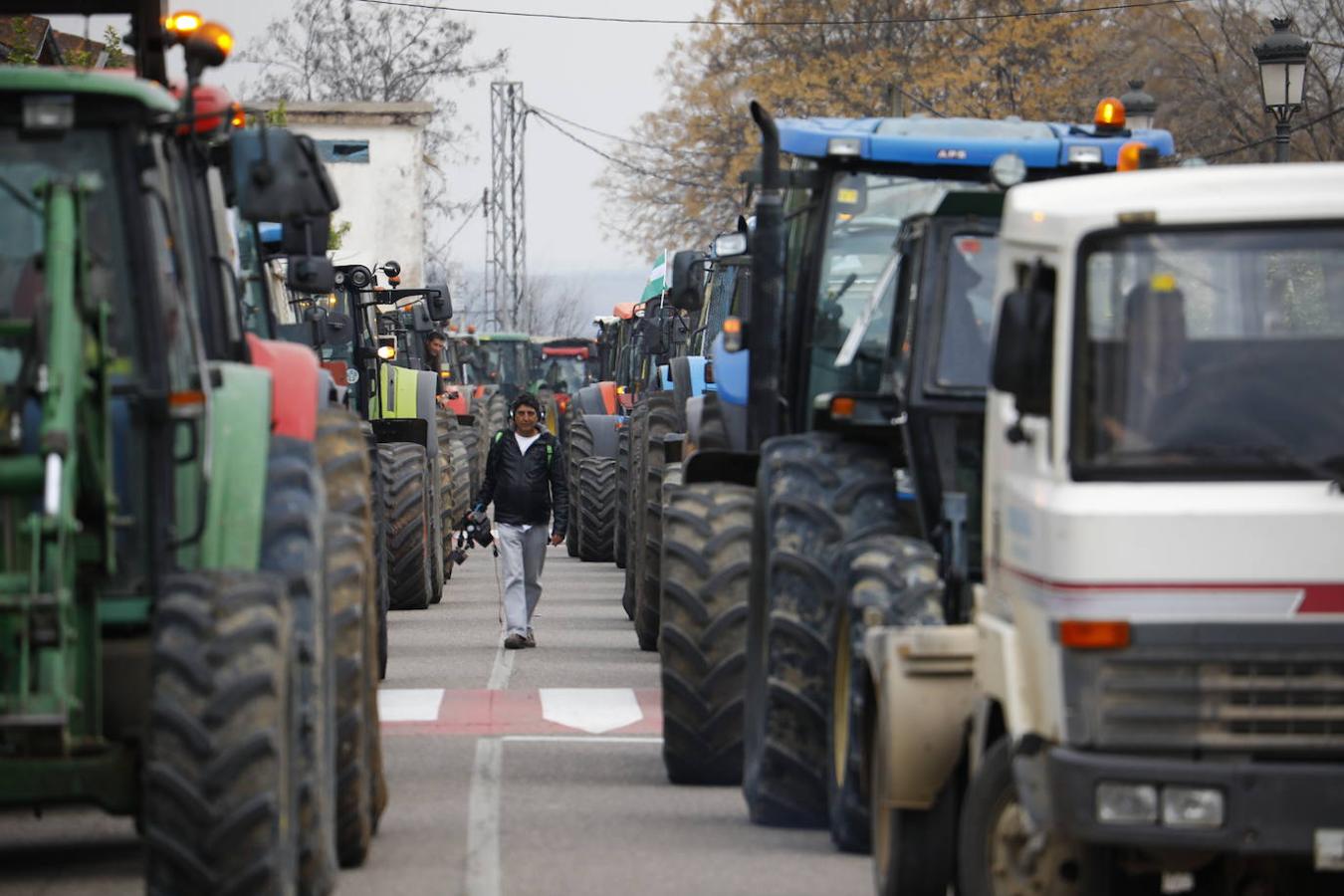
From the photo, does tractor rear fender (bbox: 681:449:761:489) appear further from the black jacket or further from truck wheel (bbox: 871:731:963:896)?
the black jacket

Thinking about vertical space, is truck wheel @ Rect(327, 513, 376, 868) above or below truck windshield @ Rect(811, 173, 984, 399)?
below

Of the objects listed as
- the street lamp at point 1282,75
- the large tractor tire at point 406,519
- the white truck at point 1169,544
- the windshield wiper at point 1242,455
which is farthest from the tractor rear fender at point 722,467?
the street lamp at point 1282,75

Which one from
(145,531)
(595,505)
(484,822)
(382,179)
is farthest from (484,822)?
(382,179)

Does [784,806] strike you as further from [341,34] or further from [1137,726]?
[341,34]

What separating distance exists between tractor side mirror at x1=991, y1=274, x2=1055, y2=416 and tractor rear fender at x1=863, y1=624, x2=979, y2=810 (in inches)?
47.5

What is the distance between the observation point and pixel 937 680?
8680 mm

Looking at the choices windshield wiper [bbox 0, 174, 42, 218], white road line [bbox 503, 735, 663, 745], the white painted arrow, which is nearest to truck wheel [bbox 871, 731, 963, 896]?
windshield wiper [bbox 0, 174, 42, 218]

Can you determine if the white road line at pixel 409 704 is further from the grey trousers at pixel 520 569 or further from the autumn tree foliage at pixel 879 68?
the autumn tree foliage at pixel 879 68

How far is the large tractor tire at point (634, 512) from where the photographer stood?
66.8 ft

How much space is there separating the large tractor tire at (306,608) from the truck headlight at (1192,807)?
2.64 metres

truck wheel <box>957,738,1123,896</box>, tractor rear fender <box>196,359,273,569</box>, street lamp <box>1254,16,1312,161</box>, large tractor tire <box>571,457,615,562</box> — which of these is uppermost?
street lamp <box>1254,16,1312,161</box>

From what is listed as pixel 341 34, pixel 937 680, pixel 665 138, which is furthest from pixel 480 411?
pixel 341 34

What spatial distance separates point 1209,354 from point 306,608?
2844 millimetres

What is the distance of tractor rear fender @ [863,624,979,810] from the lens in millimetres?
8664
